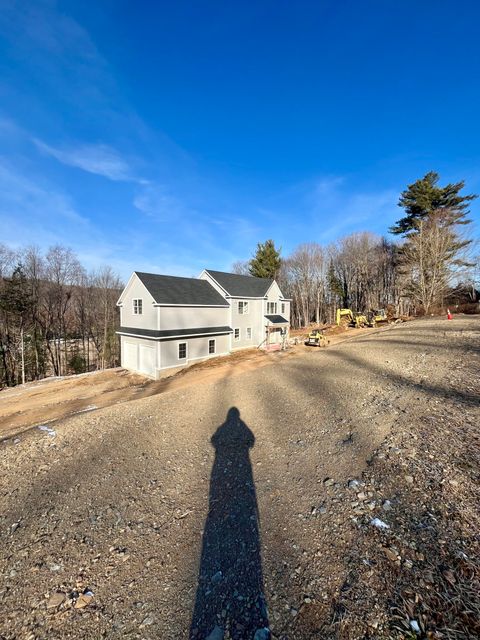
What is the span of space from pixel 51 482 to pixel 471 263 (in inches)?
1638

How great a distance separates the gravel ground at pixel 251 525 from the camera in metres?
2.60

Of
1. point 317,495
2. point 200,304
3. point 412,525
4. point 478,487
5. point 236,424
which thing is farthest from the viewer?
point 200,304

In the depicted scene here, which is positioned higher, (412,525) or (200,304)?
(200,304)

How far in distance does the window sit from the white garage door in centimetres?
366

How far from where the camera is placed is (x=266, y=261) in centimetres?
4266

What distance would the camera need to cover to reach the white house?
63.0 ft

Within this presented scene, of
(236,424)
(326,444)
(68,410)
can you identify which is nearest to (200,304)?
(68,410)

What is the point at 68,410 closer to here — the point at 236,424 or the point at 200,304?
the point at 236,424

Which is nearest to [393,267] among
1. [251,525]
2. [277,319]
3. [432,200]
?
[432,200]

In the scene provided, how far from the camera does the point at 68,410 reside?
1241cm

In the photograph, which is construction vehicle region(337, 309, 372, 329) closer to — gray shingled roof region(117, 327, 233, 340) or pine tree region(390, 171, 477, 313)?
pine tree region(390, 171, 477, 313)

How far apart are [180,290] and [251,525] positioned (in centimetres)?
1930

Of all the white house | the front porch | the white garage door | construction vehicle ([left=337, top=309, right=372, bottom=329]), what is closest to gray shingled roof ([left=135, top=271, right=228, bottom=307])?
the white house

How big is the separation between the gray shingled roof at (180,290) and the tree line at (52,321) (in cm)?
1246
